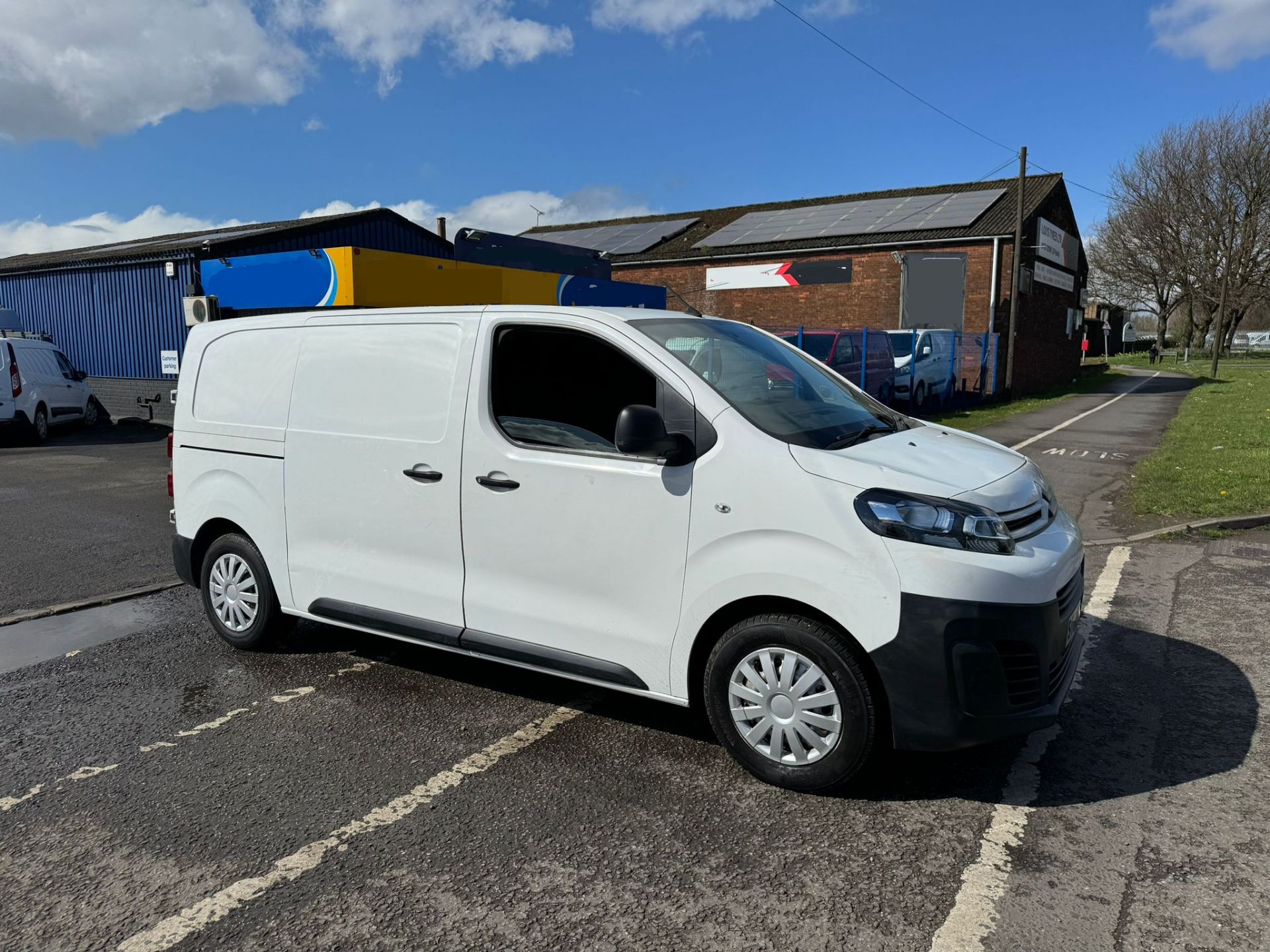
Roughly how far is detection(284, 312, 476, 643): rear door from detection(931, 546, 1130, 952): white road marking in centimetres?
233

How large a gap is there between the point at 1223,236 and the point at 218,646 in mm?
52807

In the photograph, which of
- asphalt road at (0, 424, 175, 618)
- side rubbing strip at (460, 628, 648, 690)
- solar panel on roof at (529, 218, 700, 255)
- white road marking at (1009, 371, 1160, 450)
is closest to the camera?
side rubbing strip at (460, 628, 648, 690)

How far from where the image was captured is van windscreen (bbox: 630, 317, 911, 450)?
12.2ft

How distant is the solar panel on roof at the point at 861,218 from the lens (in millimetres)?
30016

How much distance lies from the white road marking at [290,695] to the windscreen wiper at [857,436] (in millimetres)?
2838

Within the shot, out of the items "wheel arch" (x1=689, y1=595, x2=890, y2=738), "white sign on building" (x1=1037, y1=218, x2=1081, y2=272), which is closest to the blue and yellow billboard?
"wheel arch" (x1=689, y1=595, x2=890, y2=738)

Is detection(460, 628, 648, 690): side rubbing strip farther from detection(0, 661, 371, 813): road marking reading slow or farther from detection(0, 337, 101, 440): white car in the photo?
detection(0, 337, 101, 440): white car

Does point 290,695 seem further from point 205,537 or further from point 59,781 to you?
point 205,537

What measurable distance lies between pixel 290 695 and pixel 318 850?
158cm

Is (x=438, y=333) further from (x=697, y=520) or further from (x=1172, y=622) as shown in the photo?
(x=1172, y=622)

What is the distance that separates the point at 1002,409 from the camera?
24.3 m

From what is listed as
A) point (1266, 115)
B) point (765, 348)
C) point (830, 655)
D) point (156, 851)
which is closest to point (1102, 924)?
point (830, 655)

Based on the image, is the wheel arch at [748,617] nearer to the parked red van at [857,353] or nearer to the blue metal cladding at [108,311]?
the parked red van at [857,353]

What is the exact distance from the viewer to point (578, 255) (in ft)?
32.1
